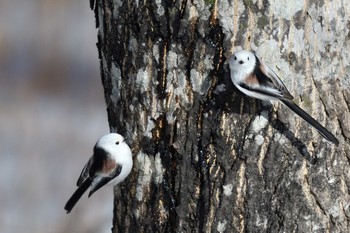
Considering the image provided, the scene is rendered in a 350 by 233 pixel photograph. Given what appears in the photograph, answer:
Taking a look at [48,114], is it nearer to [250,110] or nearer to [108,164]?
[108,164]

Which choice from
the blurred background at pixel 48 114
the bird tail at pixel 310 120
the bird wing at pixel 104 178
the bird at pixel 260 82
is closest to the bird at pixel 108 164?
the bird wing at pixel 104 178

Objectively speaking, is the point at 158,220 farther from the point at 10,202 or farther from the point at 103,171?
the point at 10,202

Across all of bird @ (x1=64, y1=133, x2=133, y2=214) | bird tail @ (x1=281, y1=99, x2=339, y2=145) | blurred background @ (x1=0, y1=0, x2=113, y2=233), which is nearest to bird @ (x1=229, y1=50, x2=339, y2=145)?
bird tail @ (x1=281, y1=99, x2=339, y2=145)

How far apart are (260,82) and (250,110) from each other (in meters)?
0.12

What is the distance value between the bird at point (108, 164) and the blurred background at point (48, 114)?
247 cm

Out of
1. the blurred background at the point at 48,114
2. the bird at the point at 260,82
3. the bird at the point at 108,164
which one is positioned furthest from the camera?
→ the blurred background at the point at 48,114

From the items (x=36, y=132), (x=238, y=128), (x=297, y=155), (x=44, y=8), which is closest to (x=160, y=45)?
(x=238, y=128)

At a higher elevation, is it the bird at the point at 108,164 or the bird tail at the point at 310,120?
the bird tail at the point at 310,120

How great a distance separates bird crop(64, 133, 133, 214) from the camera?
8.75ft

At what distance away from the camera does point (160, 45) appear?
2.57 m

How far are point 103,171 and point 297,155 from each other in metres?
0.65

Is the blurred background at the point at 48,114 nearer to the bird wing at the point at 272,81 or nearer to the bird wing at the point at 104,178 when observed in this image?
the bird wing at the point at 104,178

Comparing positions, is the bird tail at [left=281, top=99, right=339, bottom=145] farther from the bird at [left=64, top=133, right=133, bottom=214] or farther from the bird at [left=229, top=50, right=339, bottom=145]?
the bird at [left=64, top=133, right=133, bottom=214]

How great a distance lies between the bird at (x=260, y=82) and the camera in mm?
2428
